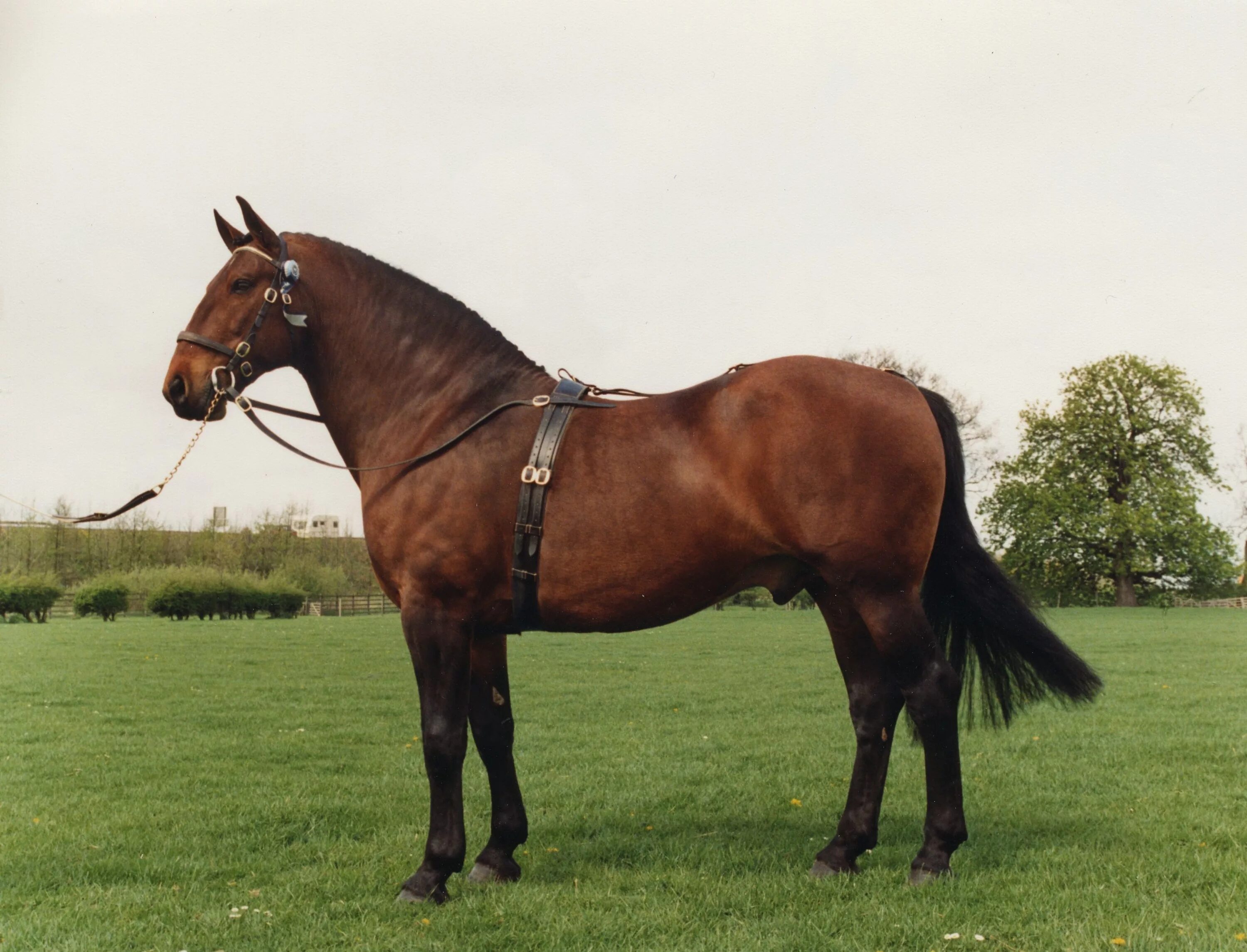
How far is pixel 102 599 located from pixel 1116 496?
39814mm

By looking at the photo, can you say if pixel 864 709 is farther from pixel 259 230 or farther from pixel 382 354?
pixel 259 230

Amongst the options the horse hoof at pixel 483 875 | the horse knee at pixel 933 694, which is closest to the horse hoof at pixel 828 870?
the horse knee at pixel 933 694

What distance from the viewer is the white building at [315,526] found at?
54.1 meters

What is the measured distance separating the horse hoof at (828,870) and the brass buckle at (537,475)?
2.40m

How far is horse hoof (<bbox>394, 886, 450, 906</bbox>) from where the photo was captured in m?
4.58

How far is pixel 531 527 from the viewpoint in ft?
15.4

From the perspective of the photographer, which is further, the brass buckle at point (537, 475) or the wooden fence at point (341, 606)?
the wooden fence at point (341, 606)

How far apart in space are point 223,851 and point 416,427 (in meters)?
2.67

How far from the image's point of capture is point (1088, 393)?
4044 cm

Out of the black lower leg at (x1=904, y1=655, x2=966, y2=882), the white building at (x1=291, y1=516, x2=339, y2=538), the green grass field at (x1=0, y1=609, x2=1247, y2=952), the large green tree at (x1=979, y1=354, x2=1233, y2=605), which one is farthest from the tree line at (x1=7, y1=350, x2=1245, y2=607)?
the black lower leg at (x1=904, y1=655, x2=966, y2=882)

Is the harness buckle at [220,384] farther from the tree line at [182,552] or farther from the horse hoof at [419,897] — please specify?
the tree line at [182,552]

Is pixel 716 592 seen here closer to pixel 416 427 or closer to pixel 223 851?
pixel 416 427

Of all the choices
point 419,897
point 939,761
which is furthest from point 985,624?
point 419,897

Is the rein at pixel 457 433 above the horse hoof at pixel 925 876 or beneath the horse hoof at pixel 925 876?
above
